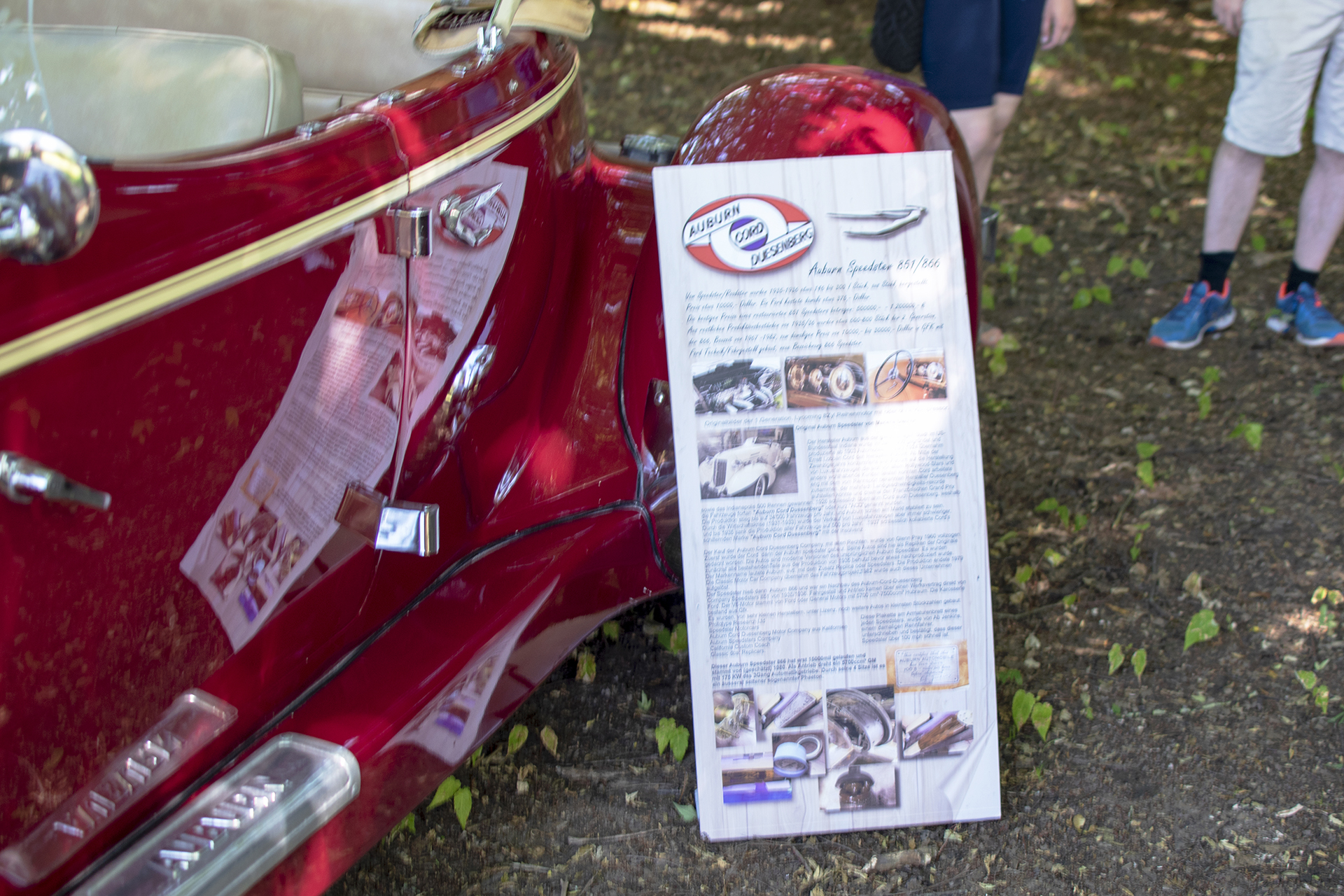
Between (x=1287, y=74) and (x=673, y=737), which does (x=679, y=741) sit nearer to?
(x=673, y=737)

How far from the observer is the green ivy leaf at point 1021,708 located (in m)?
2.00

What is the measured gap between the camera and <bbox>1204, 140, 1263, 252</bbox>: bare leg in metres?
3.06

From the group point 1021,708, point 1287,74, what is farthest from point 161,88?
point 1287,74

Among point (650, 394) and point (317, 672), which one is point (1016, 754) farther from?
point (317, 672)

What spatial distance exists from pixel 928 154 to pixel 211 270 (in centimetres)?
106

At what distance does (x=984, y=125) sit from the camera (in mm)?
2982

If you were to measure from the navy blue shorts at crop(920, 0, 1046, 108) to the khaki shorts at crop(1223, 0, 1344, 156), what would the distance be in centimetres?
57

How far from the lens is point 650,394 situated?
181 centimetres

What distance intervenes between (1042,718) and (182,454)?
156 centimetres

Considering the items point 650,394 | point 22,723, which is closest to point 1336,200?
point 650,394

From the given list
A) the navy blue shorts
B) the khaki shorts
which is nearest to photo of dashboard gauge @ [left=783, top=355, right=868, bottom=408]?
the navy blue shorts

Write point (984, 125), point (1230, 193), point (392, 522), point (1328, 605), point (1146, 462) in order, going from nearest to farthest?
point (392, 522)
point (1328, 605)
point (1146, 462)
point (984, 125)
point (1230, 193)

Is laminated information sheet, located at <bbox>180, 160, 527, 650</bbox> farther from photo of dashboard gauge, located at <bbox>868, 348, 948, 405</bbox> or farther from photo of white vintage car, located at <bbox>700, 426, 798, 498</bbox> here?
photo of dashboard gauge, located at <bbox>868, 348, 948, 405</bbox>

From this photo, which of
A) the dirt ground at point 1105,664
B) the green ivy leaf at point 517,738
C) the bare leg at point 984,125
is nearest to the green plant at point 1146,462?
the dirt ground at point 1105,664
